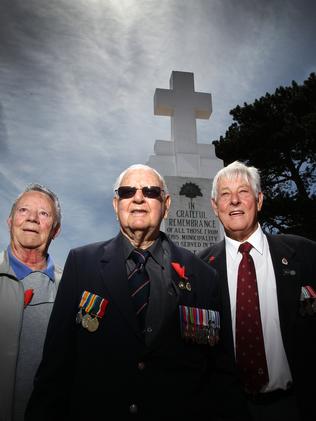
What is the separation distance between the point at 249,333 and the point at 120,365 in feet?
3.21

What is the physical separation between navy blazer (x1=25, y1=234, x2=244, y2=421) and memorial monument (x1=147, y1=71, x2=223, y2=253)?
4.66m

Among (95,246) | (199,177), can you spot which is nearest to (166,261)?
(95,246)

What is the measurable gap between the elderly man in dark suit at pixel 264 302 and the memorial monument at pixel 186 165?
376 centimetres

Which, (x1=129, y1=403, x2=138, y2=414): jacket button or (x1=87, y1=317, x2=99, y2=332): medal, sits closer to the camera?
(x1=129, y1=403, x2=138, y2=414): jacket button

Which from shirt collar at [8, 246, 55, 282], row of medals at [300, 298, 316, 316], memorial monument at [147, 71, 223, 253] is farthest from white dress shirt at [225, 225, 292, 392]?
memorial monument at [147, 71, 223, 253]

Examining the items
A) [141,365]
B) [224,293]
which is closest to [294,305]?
[224,293]

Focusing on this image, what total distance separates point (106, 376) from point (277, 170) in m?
12.8

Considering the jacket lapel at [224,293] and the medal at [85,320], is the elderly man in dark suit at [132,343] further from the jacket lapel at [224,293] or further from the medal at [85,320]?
the jacket lapel at [224,293]

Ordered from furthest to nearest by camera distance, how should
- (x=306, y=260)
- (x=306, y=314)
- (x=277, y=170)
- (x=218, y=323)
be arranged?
(x=277, y=170) → (x=306, y=260) → (x=306, y=314) → (x=218, y=323)

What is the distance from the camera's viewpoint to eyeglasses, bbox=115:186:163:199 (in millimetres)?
2248

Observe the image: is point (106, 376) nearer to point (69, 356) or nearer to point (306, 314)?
point (69, 356)

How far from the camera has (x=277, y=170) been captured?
13.4 metres

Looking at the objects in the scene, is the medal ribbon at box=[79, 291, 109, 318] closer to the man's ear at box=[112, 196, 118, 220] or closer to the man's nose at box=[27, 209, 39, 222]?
the man's ear at box=[112, 196, 118, 220]

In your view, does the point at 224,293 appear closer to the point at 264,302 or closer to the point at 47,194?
the point at 264,302
